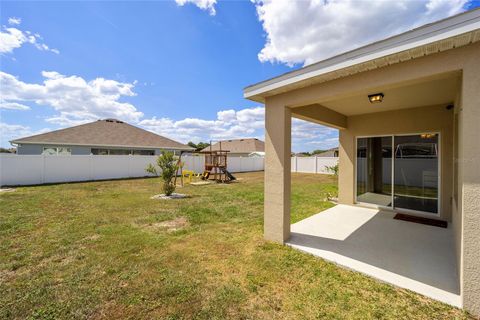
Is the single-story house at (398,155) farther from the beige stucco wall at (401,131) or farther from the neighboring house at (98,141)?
the neighboring house at (98,141)

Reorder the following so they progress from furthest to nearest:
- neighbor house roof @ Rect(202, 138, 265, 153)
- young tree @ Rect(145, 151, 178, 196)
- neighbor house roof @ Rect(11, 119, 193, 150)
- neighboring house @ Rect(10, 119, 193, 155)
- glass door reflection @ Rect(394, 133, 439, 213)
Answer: neighbor house roof @ Rect(202, 138, 265, 153) < neighbor house roof @ Rect(11, 119, 193, 150) < neighboring house @ Rect(10, 119, 193, 155) < young tree @ Rect(145, 151, 178, 196) < glass door reflection @ Rect(394, 133, 439, 213)

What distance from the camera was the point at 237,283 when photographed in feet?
9.23

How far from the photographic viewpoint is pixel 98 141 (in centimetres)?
1778

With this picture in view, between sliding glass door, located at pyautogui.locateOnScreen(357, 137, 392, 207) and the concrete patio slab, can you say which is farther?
sliding glass door, located at pyautogui.locateOnScreen(357, 137, 392, 207)

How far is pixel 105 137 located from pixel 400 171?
69.9 ft

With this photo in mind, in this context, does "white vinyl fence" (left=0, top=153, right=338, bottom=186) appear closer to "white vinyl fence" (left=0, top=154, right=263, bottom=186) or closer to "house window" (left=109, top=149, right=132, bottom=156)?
"white vinyl fence" (left=0, top=154, right=263, bottom=186)

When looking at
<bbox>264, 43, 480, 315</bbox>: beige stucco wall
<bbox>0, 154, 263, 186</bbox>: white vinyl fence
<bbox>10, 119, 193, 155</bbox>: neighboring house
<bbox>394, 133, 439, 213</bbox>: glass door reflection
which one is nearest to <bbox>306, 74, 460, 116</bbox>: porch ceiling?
<bbox>264, 43, 480, 315</bbox>: beige stucco wall

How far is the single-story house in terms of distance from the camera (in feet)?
7.34

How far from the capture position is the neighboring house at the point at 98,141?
15688 mm

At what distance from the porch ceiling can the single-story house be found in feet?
0.09

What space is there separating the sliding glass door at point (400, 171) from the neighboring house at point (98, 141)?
55.5ft


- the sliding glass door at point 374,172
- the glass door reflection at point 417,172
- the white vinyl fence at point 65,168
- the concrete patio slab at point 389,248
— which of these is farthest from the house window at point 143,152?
the glass door reflection at point 417,172

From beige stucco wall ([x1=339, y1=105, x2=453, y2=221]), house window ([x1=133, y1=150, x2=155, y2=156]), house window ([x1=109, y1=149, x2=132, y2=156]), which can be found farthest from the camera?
house window ([x1=133, y1=150, x2=155, y2=156])

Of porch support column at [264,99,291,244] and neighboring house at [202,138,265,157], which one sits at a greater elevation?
neighboring house at [202,138,265,157]
